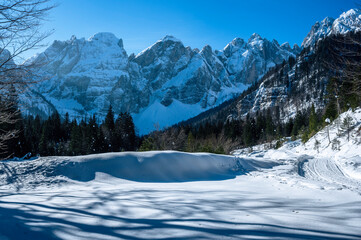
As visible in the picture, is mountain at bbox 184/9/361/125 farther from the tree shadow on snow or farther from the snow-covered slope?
the tree shadow on snow

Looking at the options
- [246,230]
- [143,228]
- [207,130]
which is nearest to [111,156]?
[143,228]

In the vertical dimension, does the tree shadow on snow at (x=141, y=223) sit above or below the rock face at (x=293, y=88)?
below

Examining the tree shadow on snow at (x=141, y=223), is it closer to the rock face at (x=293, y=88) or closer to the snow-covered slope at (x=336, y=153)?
the snow-covered slope at (x=336, y=153)

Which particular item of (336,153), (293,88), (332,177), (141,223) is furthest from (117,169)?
(293,88)

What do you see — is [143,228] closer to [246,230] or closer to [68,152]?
[246,230]

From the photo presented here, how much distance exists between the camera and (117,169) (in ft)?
28.0

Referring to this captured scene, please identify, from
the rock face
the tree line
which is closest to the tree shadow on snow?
the tree line

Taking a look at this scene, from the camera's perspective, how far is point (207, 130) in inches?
2138

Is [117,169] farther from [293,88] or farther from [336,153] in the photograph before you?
[293,88]

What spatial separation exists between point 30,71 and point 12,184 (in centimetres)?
511

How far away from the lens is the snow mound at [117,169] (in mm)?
7799

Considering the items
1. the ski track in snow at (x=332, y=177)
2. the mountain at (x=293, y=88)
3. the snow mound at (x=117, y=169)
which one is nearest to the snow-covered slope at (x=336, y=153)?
the ski track in snow at (x=332, y=177)

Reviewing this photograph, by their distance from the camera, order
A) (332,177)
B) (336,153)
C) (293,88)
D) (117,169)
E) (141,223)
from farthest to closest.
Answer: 1. (293,88)
2. (336,153)
3. (332,177)
4. (117,169)
5. (141,223)

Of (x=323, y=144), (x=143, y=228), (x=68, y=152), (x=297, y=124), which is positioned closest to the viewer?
(x=143, y=228)
